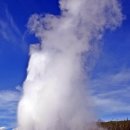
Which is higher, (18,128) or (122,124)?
(122,124)

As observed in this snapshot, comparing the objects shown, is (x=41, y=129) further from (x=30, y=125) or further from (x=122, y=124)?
(x=122, y=124)

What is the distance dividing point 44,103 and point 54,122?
24.2ft

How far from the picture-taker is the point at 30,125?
275ft

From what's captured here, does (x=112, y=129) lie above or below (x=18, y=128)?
above

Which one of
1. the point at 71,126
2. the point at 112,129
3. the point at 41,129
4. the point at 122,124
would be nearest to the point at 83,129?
the point at 71,126

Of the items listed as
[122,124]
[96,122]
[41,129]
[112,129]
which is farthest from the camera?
[122,124]

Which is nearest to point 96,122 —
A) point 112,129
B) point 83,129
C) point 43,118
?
point 83,129

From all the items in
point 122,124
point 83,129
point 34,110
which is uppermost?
point 122,124

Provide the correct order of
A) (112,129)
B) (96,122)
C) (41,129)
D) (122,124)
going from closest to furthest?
1. (41,129)
2. (96,122)
3. (112,129)
4. (122,124)

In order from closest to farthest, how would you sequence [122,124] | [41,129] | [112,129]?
1. [41,129]
2. [112,129]
3. [122,124]

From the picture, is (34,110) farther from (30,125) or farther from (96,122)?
(96,122)

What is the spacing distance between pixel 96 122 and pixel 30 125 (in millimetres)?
15340

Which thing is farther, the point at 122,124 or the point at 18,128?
the point at 122,124

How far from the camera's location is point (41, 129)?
8281cm
